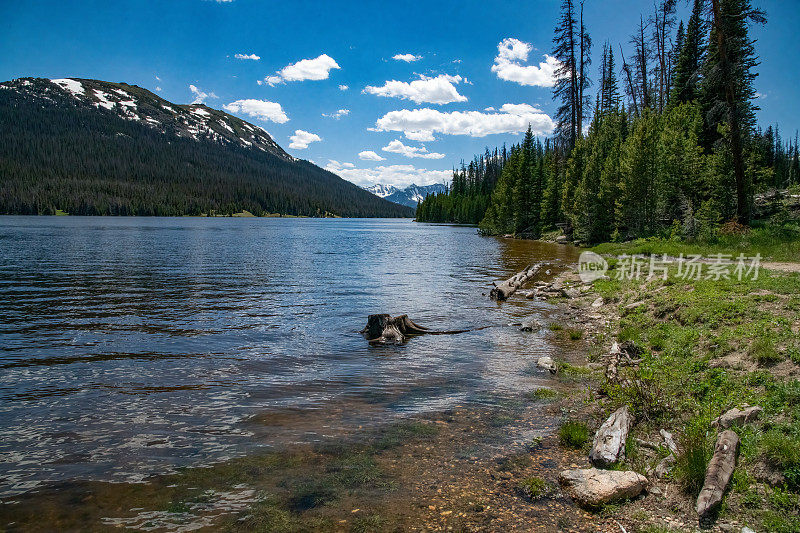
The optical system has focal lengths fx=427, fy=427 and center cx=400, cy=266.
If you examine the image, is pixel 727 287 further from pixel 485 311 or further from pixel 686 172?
pixel 686 172

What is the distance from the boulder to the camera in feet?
19.5

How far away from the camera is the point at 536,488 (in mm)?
6414

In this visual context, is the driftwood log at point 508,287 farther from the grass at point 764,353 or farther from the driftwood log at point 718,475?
the driftwood log at point 718,475

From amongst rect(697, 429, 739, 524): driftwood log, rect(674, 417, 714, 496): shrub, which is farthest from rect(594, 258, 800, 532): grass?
rect(697, 429, 739, 524): driftwood log

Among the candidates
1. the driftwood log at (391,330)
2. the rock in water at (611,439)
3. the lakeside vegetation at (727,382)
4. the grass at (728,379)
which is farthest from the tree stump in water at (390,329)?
the rock in water at (611,439)

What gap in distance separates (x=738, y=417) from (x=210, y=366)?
1242cm

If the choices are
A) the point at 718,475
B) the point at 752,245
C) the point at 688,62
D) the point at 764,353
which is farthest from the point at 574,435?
the point at 688,62

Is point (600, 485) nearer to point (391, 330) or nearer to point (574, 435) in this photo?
point (574, 435)

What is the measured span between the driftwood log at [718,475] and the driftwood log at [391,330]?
10.3 m

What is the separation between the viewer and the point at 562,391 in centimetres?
1038

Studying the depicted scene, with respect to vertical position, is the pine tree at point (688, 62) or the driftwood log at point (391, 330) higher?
the pine tree at point (688, 62)

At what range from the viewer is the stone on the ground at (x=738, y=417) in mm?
6879

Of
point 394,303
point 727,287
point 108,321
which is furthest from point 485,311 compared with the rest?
point 108,321

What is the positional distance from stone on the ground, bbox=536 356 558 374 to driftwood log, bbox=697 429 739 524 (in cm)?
571
